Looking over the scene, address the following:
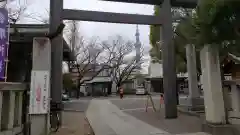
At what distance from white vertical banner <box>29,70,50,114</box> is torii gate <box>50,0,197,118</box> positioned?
2.79m

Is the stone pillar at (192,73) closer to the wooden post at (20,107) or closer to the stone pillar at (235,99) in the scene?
the stone pillar at (235,99)

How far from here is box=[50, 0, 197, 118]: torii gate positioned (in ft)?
33.5

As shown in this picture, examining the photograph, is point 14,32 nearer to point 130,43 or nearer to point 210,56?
point 210,56

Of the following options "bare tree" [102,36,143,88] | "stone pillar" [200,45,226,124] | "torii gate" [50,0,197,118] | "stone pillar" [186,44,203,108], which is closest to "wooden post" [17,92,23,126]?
"torii gate" [50,0,197,118]

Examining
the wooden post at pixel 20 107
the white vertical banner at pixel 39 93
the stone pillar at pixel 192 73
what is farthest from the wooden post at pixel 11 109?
the stone pillar at pixel 192 73

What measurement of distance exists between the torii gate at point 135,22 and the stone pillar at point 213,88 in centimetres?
421

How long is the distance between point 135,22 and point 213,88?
18.2 ft

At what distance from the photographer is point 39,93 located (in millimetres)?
6902

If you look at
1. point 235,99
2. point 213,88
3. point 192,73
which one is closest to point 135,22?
point 192,73

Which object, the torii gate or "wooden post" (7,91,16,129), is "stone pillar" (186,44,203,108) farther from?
"wooden post" (7,91,16,129)

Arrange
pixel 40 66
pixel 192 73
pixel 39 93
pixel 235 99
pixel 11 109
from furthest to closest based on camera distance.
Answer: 1. pixel 192 73
2. pixel 40 66
3. pixel 235 99
4. pixel 39 93
5. pixel 11 109

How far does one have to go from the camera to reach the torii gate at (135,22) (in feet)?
33.5

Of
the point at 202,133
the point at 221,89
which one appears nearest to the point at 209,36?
the point at 221,89

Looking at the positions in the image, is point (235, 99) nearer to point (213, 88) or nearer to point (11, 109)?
point (213, 88)
